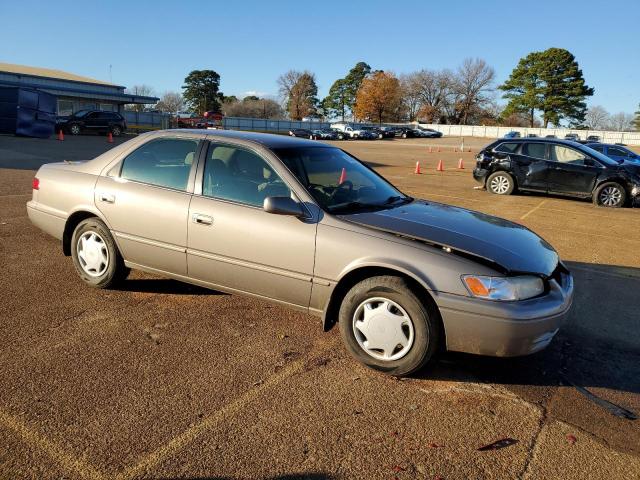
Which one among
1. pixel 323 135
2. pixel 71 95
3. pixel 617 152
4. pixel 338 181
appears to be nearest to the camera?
pixel 338 181

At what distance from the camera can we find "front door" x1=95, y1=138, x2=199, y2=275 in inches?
166

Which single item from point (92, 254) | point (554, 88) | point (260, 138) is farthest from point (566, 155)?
point (554, 88)

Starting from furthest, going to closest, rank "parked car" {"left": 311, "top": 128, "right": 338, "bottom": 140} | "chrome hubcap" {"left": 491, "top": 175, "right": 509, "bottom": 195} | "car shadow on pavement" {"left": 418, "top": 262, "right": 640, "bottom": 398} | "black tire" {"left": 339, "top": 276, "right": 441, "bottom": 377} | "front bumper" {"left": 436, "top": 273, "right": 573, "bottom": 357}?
"parked car" {"left": 311, "top": 128, "right": 338, "bottom": 140} → "chrome hubcap" {"left": 491, "top": 175, "right": 509, "bottom": 195} → "car shadow on pavement" {"left": 418, "top": 262, "right": 640, "bottom": 398} → "black tire" {"left": 339, "top": 276, "right": 441, "bottom": 377} → "front bumper" {"left": 436, "top": 273, "right": 573, "bottom": 357}

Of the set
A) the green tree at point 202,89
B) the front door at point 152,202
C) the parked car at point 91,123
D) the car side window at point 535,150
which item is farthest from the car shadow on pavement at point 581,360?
the green tree at point 202,89

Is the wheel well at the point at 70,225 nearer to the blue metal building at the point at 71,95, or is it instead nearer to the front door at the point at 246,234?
the front door at the point at 246,234

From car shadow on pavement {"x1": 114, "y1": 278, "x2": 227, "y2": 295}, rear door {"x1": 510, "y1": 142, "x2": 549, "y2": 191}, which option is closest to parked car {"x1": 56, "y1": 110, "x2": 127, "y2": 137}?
rear door {"x1": 510, "y1": 142, "x2": 549, "y2": 191}

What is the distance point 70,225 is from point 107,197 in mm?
666

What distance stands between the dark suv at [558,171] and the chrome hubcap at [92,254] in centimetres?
1099

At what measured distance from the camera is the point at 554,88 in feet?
264

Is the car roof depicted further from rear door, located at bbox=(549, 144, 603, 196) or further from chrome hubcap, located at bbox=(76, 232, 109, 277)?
rear door, located at bbox=(549, 144, 603, 196)

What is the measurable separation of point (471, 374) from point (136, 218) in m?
2.94

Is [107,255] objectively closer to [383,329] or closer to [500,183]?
[383,329]

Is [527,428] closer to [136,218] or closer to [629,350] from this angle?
[629,350]

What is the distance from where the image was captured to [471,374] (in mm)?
3543
